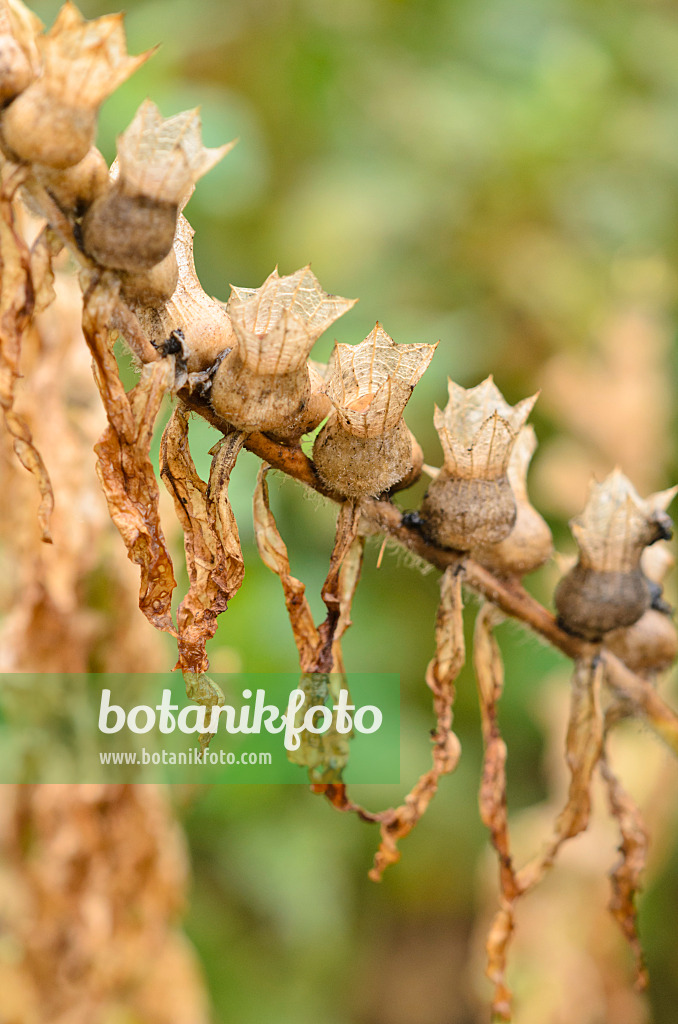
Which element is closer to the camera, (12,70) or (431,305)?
(12,70)

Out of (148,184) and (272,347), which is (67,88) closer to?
(148,184)

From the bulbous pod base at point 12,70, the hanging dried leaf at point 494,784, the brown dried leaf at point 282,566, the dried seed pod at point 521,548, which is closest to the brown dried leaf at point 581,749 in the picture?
the hanging dried leaf at point 494,784

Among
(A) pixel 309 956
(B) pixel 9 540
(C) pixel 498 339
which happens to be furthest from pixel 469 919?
(B) pixel 9 540

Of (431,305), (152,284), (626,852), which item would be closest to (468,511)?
(152,284)

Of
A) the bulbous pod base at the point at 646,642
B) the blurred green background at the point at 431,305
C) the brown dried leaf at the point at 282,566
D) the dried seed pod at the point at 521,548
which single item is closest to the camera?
the brown dried leaf at the point at 282,566

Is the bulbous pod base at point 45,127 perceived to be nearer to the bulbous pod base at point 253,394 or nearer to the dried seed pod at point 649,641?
the bulbous pod base at point 253,394

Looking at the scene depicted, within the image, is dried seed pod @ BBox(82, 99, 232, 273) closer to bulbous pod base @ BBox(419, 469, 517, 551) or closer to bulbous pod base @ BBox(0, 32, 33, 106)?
bulbous pod base @ BBox(0, 32, 33, 106)
